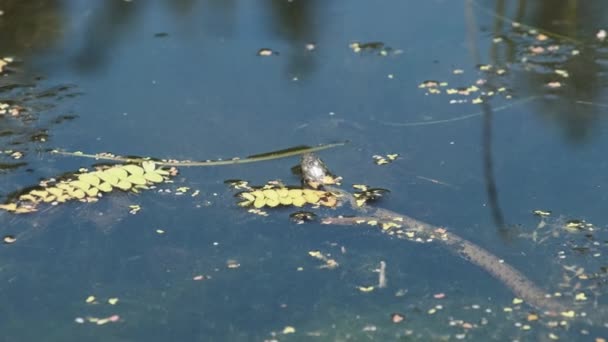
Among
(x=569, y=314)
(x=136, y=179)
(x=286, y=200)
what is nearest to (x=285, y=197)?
(x=286, y=200)

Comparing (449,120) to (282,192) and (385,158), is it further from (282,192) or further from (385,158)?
(282,192)

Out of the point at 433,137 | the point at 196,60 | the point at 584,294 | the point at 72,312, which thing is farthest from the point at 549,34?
the point at 72,312

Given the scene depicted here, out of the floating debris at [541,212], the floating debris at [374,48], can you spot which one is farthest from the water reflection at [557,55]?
the floating debris at [541,212]

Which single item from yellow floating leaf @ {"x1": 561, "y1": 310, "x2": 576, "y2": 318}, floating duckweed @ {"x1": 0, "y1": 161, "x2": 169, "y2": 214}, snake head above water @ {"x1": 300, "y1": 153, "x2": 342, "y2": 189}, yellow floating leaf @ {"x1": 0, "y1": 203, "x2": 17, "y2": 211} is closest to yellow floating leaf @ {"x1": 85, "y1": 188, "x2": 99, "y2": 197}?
floating duckweed @ {"x1": 0, "y1": 161, "x2": 169, "y2": 214}

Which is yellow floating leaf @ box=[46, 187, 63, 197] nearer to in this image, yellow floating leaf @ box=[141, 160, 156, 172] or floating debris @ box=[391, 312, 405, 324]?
yellow floating leaf @ box=[141, 160, 156, 172]

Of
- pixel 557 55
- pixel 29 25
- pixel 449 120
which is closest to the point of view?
pixel 449 120

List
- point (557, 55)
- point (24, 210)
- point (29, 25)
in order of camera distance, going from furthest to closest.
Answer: point (29, 25) < point (557, 55) < point (24, 210)
